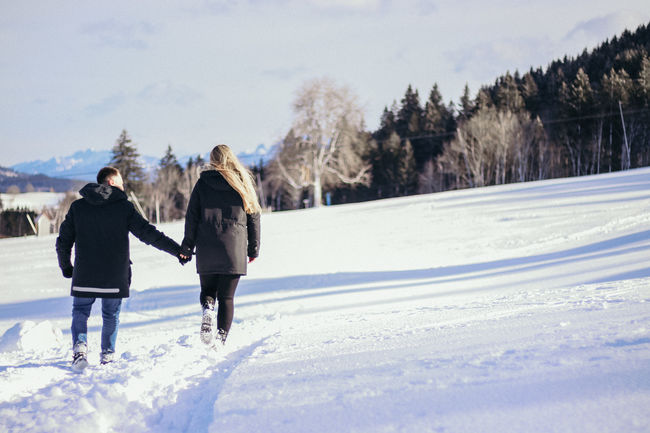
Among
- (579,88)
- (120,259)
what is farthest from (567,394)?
(579,88)

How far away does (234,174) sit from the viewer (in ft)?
13.9

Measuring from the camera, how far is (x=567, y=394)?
79.0 inches

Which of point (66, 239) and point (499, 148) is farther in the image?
point (499, 148)

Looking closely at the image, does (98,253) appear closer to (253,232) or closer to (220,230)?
(220,230)

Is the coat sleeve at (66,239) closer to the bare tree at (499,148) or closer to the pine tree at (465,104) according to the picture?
the bare tree at (499,148)

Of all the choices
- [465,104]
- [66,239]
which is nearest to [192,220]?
[66,239]

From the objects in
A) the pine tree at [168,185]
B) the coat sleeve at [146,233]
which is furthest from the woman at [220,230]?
the pine tree at [168,185]

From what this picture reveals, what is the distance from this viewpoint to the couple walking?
12.9 ft

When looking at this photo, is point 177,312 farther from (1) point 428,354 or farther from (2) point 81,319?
(1) point 428,354

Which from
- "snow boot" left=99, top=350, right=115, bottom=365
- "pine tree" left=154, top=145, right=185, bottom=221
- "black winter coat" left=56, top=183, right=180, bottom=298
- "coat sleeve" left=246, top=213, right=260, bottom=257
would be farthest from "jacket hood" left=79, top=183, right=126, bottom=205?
"pine tree" left=154, top=145, right=185, bottom=221

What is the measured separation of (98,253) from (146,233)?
17.7 inches

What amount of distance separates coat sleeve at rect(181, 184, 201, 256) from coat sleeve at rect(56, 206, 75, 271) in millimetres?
994

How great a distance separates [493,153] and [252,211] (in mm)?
54421

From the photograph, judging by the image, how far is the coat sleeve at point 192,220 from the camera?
4.20 meters
